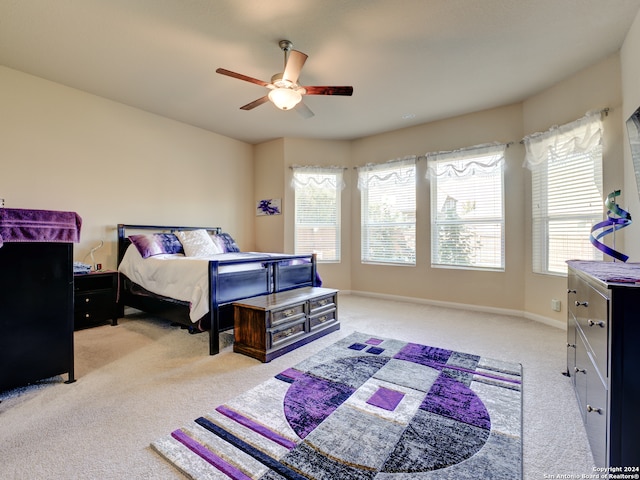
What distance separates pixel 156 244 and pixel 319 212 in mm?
2701

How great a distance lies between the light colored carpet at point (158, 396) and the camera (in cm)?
139

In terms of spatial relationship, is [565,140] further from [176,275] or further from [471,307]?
[176,275]

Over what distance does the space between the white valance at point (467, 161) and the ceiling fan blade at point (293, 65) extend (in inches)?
109

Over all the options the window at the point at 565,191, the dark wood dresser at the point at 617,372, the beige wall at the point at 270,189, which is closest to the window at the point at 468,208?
the window at the point at 565,191

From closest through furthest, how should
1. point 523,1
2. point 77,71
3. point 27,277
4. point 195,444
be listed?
point 195,444, point 27,277, point 523,1, point 77,71

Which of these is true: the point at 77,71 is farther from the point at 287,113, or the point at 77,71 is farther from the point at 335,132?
the point at 335,132

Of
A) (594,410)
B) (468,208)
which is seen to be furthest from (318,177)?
(594,410)

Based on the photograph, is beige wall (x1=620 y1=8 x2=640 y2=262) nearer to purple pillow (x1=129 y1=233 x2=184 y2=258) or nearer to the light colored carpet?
the light colored carpet

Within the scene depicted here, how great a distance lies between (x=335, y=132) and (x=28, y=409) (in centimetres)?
476

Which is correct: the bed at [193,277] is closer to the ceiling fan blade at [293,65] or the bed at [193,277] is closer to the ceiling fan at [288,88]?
the ceiling fan at [288,88]

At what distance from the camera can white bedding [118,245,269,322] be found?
265 cm

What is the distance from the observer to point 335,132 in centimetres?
501

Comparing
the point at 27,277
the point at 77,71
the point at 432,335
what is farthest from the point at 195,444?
the point at 77,71

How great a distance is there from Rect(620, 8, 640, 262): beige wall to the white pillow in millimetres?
4418
